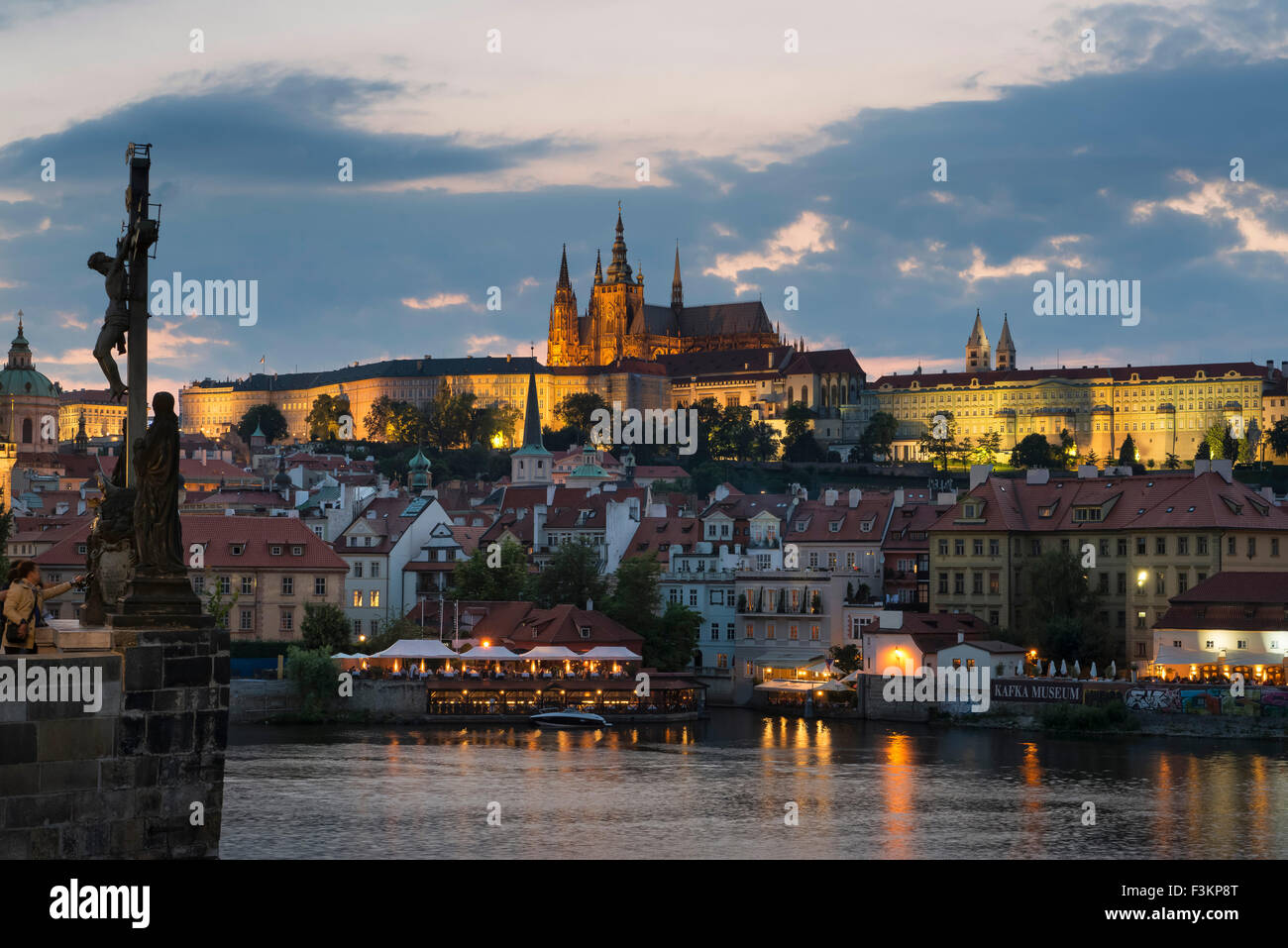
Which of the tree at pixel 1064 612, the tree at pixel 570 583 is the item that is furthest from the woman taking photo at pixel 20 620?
the tree at pixel 570 583

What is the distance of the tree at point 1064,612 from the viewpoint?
206 feet

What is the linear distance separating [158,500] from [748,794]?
28.5 metres

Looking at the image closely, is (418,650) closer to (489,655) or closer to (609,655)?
(489,655)

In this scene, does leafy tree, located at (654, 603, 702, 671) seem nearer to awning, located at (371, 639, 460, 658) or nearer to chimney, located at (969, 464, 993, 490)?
awning, located at (371, 639, 460, 658)

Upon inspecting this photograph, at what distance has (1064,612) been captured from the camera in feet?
213

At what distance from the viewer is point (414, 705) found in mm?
61625

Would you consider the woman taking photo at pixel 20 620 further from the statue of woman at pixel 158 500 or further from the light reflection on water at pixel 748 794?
the light reflection on water at pixel 748 794

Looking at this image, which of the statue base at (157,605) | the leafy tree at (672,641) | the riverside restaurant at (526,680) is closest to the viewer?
the statue base at (157,605)

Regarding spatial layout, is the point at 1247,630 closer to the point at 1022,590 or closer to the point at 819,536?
the point at 1022,590

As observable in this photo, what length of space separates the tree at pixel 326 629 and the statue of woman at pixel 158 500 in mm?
50886

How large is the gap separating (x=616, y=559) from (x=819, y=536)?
10823 millimetres

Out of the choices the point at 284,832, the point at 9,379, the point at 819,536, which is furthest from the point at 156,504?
the point at 9,379

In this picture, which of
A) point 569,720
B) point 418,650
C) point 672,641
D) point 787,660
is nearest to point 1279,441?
point 787,660
